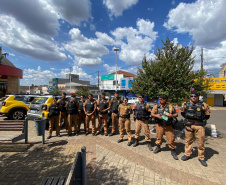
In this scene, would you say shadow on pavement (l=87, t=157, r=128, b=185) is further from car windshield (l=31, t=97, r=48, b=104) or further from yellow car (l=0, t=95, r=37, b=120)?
yellow car (l=0, t=95, r=37, b=120)

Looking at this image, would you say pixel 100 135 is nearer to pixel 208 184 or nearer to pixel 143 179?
pixel 143 179

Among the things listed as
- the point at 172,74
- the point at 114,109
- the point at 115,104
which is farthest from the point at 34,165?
the point at 172,74

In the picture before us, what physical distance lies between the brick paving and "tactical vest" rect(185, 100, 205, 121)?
119 cm

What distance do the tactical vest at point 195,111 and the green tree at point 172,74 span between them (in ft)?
5.48

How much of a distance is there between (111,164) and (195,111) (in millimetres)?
2571

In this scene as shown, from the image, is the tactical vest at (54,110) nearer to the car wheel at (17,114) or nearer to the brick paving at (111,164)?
the brick paving at (111,164)

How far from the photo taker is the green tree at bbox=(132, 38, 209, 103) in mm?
4906

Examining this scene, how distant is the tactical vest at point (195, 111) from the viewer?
3.20 meters

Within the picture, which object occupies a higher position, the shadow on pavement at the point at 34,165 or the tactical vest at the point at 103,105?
the tactical vest at the point at 103,105

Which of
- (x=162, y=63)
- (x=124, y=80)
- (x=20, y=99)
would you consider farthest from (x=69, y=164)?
(x=124, y=80)

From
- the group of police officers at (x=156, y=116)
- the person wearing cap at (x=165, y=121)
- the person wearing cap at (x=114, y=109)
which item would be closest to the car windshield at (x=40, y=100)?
the group of police officers at (x=156, y=116)

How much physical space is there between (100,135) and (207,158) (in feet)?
11.9

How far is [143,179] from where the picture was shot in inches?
102

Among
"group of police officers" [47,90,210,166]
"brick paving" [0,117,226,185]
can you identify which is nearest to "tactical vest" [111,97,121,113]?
"group of police officers" [47,90,210,166]
